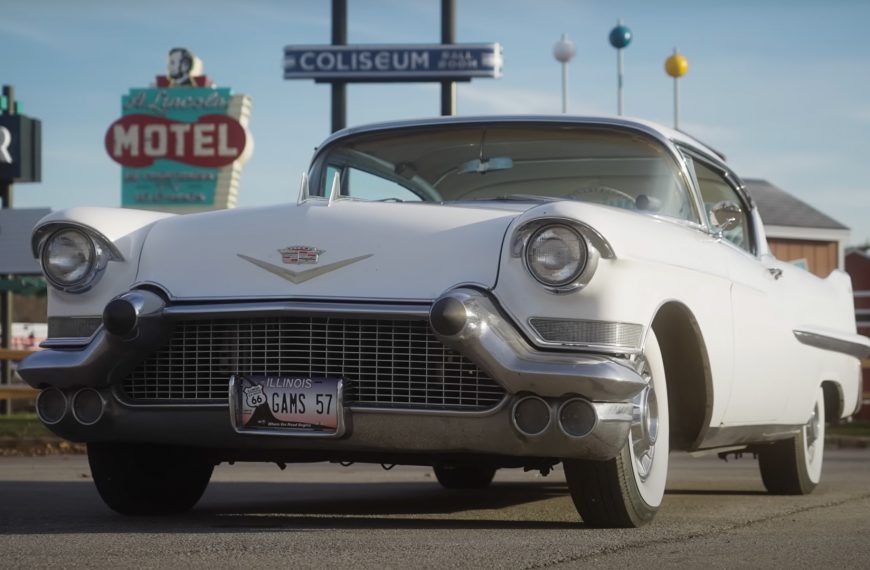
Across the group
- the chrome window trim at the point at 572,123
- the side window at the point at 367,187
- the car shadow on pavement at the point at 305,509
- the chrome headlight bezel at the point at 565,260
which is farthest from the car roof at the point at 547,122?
the car shadow on pavement at the point at 305,509

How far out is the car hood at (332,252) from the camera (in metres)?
5.19

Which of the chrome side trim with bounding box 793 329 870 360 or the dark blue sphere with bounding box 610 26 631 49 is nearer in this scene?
the chrome side trim with bounding box 793 329 870 360

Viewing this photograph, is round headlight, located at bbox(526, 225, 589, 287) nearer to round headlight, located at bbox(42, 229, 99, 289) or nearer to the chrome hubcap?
the chrome hubcap

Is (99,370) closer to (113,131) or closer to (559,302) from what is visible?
(559,302)

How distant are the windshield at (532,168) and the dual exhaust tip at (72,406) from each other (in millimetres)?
1491

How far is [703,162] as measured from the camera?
24.0 ft

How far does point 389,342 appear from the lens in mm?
5117

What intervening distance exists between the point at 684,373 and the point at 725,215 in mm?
1034

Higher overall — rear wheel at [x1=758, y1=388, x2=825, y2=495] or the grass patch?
rear wheel at [x1=758, y1=388, x2=825, y2=495]

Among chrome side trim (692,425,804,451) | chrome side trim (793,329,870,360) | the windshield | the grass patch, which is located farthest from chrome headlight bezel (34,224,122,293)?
the grass patch

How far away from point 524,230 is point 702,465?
657 cm

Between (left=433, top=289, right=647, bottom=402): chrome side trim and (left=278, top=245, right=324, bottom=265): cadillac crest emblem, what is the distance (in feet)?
1.79

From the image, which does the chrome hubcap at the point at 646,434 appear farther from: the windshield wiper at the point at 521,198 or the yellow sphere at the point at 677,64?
the yellow sphere at the point at 677,64

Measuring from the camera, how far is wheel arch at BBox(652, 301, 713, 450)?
5.82 meters
